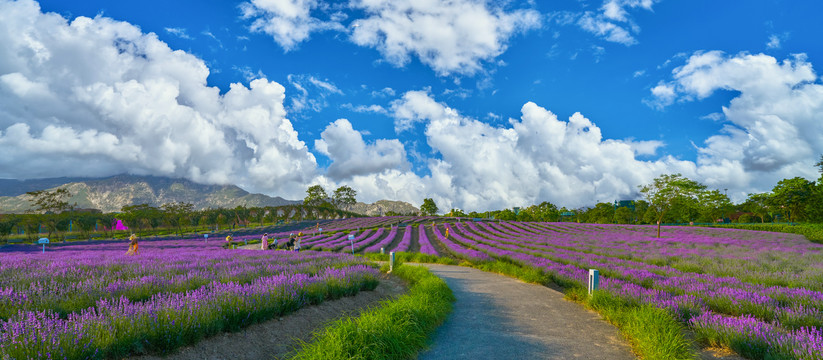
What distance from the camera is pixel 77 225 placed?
55906 millimetres

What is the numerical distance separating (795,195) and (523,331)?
4194 cm

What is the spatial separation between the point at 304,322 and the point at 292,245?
20351 millimetres

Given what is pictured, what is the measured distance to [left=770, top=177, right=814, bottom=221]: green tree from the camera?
30714 millimetres

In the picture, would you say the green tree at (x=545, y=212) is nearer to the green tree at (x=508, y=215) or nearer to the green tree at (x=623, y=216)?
the green tree at (x=508, y=215)

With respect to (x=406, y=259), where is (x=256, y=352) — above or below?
above

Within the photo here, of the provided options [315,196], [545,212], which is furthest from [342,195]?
[545,212]

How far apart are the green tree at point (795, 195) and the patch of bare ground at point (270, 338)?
1715 inches

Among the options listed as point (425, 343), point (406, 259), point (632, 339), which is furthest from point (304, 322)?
point (406, 259)

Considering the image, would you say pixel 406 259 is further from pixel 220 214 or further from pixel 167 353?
pixel 220 214

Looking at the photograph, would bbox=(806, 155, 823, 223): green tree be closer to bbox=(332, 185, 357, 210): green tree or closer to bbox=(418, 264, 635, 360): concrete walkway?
bbox=(418, 264, 635, 360): concrete walkway

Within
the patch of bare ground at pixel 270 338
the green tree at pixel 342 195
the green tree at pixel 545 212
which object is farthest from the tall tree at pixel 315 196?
the patch of bare ground at pixel 270 338

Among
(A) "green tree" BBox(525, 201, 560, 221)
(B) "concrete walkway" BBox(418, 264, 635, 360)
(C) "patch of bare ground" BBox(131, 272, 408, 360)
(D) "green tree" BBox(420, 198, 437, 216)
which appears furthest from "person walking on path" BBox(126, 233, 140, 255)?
(D) "green tree" BBox(420, 198, 437, 216)

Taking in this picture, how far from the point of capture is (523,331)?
21.7 ft

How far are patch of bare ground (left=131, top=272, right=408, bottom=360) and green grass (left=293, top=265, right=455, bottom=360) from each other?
0.51 metres
